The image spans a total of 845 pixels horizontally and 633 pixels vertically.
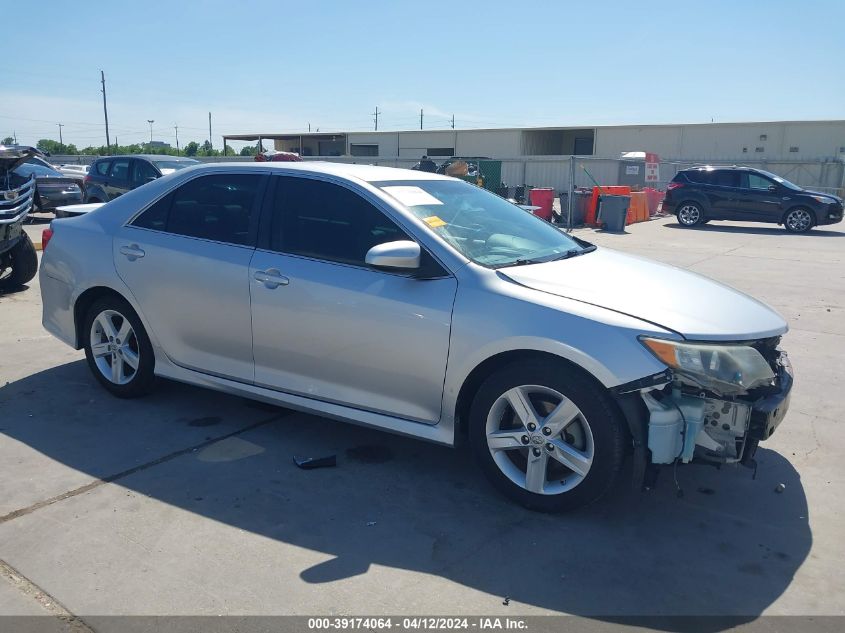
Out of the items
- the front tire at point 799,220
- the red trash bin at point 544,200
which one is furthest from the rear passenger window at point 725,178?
the red trash bin at point 544,200

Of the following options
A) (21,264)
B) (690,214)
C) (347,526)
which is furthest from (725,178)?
(347,526)

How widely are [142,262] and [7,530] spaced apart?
6.40 feet

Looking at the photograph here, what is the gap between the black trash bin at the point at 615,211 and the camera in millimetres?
17891

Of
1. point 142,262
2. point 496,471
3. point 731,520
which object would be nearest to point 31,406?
point 142,262

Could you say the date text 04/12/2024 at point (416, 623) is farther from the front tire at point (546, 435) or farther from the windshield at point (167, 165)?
the windshield at point (167, 165)

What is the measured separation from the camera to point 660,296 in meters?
3.70

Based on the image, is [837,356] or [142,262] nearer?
[142,262]

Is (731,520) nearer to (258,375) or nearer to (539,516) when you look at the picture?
(539,516)

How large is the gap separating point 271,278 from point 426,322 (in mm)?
1060

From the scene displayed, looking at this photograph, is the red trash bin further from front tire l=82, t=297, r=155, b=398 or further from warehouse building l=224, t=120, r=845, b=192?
front tire l=82, t=297, r=155, b=398

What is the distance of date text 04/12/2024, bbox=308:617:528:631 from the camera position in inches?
108

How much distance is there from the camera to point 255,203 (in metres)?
4.46

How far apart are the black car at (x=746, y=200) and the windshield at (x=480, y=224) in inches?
656

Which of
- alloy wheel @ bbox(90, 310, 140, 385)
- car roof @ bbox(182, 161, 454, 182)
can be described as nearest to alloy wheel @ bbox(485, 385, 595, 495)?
car roof @ bbox(182, 161, 454, 182)
